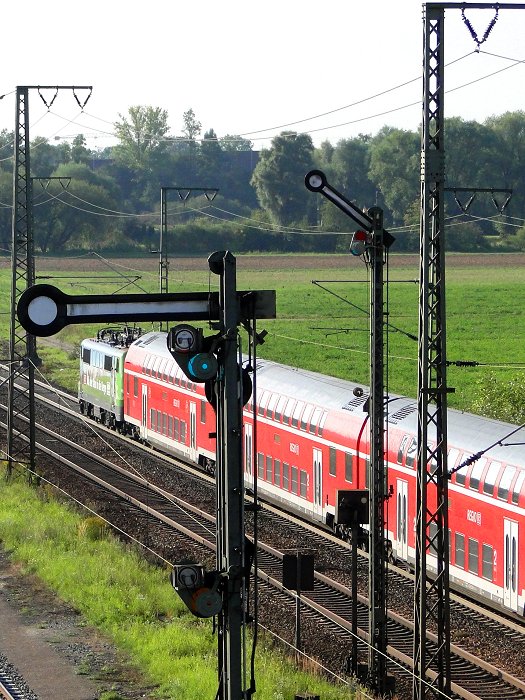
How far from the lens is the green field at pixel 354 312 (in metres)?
52.3

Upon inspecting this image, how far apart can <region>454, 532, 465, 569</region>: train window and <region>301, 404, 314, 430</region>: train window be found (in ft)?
21.1

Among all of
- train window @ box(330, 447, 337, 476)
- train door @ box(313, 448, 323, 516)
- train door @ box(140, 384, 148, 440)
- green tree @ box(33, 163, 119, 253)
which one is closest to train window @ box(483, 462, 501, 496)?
train window @ box(330, 447, 337, 476)

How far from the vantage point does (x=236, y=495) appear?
11617mm

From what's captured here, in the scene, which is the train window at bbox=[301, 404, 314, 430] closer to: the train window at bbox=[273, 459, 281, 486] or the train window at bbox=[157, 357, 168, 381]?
the train window at bbox=[273, 459, 281, 486]

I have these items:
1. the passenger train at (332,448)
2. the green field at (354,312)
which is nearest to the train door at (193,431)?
the passenger train at (332,448)

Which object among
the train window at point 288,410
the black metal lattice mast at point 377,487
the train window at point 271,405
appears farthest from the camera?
the train window at point 271,405

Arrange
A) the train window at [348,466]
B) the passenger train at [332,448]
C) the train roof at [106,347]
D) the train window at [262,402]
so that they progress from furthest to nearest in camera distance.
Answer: the train roof at [106,347] → the train window at [262,402] → the train window at [348,466] → the passenger train at [332,448]

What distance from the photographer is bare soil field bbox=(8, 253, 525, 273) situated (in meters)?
88.1

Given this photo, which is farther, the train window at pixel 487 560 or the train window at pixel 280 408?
the train window at pixel 280 408

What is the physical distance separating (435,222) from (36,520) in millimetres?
14796

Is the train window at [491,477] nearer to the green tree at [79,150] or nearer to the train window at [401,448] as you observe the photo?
the train window at [401,448]

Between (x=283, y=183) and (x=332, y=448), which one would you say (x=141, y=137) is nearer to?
(x=283, y=183)

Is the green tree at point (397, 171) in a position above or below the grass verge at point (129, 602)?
above

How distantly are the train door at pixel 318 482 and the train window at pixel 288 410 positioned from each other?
65.7 inches
